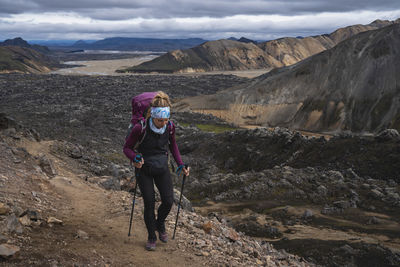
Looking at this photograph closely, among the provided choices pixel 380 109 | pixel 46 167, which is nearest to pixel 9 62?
pixel 380 109

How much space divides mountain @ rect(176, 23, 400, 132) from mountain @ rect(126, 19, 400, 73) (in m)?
92.7

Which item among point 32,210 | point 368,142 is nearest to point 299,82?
point 368,142

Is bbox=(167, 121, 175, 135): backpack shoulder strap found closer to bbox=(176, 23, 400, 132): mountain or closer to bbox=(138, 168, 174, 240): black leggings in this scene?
bbox=(138, 168, 174, 240): black leggings

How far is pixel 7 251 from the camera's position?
18.2 feet

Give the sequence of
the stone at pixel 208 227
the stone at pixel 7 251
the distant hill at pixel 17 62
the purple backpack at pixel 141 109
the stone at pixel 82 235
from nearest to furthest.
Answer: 1. the stone at pixel 7 251
2. the purple backpack at pixel 141 109
3. the stone at pixel 82 235
4. the stone at pixel 208 227
5. the distant hill at pixel 17 62

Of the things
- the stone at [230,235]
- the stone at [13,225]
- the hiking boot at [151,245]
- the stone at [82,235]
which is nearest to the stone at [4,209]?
the stone at [13,225]

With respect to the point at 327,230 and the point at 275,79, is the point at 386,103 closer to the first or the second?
the point at 275,79

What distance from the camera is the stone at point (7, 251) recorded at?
550 cm

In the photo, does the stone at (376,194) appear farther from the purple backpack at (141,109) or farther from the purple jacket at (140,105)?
the purple jacket at (140,105)

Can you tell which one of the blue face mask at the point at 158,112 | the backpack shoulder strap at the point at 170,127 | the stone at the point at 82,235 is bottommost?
the stone at the point at 82,235

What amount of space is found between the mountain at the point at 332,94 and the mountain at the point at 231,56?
92.7 metres

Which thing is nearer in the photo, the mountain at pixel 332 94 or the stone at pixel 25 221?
the stone at pixel 25 221

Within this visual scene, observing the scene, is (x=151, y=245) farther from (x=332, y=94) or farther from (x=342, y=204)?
(x=332, y=94)

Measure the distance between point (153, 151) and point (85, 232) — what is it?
218 centimetres
